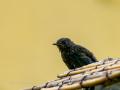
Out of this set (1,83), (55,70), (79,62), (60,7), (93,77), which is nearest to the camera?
(93,77)

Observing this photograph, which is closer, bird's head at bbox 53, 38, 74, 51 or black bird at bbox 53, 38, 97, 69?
black bird at bbox 53, 38, 97, 69

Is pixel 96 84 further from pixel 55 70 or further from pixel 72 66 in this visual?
pixel 55 70

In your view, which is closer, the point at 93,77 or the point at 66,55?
the point at 93,77

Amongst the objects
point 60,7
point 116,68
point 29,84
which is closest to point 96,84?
point 116,68

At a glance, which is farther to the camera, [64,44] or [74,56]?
[64,44]

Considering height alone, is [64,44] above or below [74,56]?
above

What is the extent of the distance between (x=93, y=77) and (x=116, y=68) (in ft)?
0.63

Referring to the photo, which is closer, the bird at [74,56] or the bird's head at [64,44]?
the bird at [74,56]

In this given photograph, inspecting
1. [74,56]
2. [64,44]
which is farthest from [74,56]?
[64,44]

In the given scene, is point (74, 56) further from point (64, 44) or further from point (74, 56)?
point (64, 44)

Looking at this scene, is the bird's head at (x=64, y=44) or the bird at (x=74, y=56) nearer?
the bird at (x=74, y=56)

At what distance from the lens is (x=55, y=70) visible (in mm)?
6715

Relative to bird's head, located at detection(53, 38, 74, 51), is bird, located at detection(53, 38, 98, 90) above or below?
below

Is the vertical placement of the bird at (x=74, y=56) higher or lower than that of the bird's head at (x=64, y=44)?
lower
